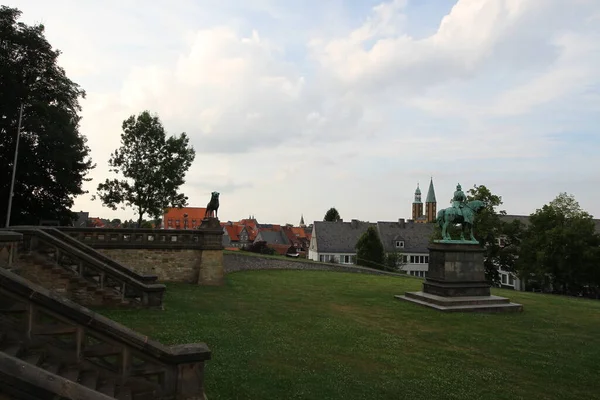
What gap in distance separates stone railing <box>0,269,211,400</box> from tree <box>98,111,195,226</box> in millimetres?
29354

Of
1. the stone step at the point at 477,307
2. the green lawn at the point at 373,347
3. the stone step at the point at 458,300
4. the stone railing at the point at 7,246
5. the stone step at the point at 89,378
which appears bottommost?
the green lawn at the point at 373,347

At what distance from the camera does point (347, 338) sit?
10.4 metres

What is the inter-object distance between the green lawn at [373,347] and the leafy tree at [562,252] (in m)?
23.7

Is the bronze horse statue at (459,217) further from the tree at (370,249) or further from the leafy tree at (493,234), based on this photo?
the tree at (370,249)

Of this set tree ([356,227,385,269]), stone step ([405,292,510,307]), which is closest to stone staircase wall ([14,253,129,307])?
stone step ([405,292,510,307])

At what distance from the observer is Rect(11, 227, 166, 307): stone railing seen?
11852 mm

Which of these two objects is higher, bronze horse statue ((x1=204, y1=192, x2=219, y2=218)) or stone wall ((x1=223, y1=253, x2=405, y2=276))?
bronze horse statue ((x1=204, y1=192, x2=219, y2=218))

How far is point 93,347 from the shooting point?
16.7 feet

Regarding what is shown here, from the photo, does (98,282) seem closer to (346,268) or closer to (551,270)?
(346,268)

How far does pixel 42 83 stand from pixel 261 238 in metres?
69.5

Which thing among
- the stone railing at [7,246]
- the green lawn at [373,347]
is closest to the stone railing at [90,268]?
the green lawn at [373,347]

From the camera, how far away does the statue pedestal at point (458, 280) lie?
644 inches

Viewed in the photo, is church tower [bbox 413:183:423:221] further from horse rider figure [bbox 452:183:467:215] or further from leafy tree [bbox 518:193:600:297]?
horse rider figure [bbox 452:183:467:215]

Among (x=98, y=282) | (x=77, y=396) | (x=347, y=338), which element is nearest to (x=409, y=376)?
(x=347, y=338)
